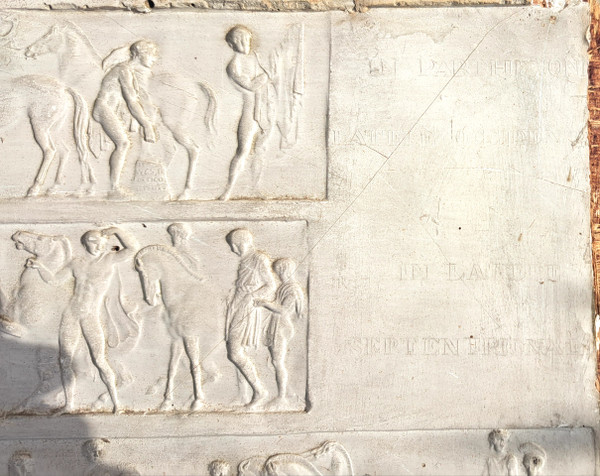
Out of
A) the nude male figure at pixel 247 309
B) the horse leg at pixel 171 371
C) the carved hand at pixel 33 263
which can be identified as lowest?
the horse leg at pixel 171 371

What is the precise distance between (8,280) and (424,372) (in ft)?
10.7

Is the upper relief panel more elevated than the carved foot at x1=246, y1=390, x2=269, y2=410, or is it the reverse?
the upper relief panel

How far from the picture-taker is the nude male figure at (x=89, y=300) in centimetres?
486

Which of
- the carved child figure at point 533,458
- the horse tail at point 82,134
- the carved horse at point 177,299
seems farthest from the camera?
the horse tail at point 82,134

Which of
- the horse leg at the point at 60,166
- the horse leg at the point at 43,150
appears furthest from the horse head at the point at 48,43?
the horse leg at the point at 60,166

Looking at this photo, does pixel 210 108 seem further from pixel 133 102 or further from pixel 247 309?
pixel 247 309

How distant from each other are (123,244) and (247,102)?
1458 mm

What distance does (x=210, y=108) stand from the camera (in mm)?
4980

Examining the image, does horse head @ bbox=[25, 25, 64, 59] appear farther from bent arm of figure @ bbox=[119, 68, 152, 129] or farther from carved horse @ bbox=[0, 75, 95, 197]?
bent arm of figure @ bbox=[119, 68, 152, 129]

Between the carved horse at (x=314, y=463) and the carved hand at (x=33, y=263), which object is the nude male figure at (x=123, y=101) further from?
the carved horse at (x=314, y=463)

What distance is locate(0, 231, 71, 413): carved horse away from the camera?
4.88 m

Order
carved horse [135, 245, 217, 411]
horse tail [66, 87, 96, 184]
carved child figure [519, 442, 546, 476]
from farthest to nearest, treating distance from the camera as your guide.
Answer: horse tail [66, 87, 96, 184] → carved horse [135, 245, 217, 411] → carved child figure [519, 442, 546, 476]

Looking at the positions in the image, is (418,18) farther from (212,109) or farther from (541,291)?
(541,291)

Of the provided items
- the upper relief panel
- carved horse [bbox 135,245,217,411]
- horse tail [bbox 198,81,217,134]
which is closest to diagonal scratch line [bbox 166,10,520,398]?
carved horse [bbox 135,245,217,411]
